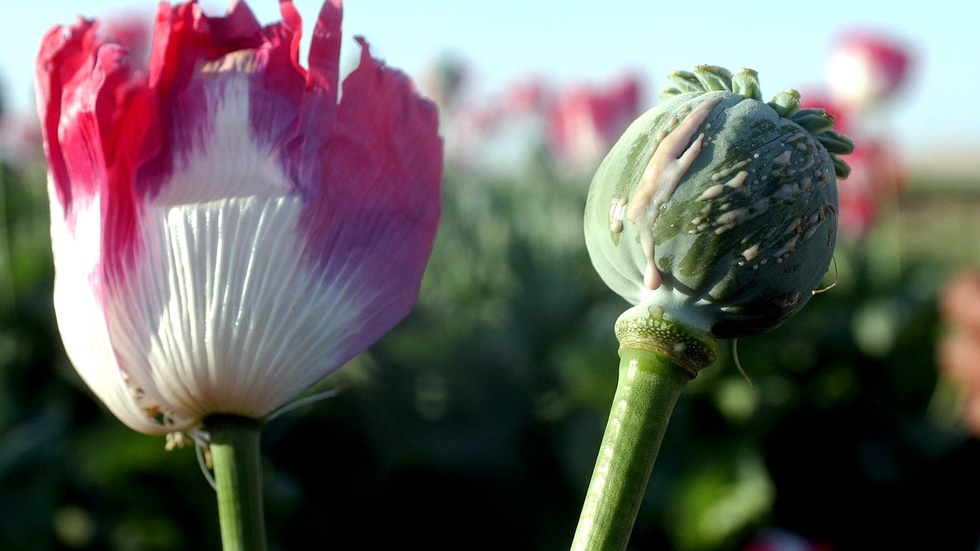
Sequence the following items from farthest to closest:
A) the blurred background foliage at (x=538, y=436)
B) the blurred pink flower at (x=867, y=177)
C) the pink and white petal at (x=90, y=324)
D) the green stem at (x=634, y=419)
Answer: the blurred pink flower at (x=867, y=177) → the blurred background foliage at (x=538, y=436) → the pink and white petal at (x=90, y=324) → the green stem at (x=634, y=419)

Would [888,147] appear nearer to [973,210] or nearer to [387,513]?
[387,513]

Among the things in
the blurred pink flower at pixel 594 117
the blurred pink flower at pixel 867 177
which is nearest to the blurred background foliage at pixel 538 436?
the blurred pink flower at pixel 867 177

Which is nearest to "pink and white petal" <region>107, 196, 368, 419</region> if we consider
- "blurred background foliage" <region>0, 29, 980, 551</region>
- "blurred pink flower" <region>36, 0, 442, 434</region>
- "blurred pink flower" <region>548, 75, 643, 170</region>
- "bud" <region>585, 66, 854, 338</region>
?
"blurred pink flower" <region>36, 0, 442, 434</region>

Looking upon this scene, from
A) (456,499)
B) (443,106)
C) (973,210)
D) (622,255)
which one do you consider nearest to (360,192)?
(622,255)

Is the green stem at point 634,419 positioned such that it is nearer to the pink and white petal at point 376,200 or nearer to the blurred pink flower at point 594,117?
the pink and white petal at point 376,200

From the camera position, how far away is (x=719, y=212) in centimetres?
43

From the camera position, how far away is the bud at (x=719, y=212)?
0.43 m

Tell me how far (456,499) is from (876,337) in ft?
5.08

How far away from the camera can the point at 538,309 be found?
3848 mm

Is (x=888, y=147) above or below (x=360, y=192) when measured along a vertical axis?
below

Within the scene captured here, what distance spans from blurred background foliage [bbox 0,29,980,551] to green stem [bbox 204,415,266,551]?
85.0 inches

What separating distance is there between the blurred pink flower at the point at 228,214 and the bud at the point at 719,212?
0.12 meters

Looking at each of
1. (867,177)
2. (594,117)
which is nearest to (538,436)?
(867,177)

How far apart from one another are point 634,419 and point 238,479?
0.18 meters
